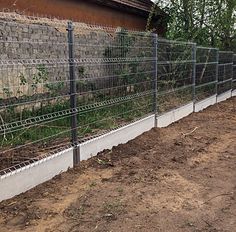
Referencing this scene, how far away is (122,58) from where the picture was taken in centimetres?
748

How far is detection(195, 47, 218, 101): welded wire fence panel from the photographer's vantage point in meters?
12.3

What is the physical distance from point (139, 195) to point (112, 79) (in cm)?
265

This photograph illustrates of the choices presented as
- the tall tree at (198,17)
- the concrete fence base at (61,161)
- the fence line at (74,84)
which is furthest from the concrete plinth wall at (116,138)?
the tall tree at (198,17)

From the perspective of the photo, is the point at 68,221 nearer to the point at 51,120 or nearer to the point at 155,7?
the point at 51,120

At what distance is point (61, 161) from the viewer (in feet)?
18.8

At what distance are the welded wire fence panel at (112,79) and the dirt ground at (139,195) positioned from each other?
0.55 metres

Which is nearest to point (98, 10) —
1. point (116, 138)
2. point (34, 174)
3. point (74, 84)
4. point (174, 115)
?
point (174, 115)

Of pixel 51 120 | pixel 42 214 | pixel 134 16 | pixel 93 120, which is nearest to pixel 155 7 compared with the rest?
pixel 134 16

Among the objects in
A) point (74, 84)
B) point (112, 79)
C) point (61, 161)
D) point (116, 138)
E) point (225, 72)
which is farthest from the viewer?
point (225, 72)

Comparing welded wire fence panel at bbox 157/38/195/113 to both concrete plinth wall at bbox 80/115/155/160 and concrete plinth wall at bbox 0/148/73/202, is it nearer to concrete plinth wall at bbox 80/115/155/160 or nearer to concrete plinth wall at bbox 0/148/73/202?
concrete plinth wall at bbox 80/115/155/160

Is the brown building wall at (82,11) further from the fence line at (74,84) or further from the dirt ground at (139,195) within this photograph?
the dirt ground at (139,195)

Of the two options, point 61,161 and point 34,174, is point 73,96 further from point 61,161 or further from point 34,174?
point 34,174

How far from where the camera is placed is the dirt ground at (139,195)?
13.8 ft

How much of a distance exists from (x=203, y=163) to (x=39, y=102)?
273 cm
